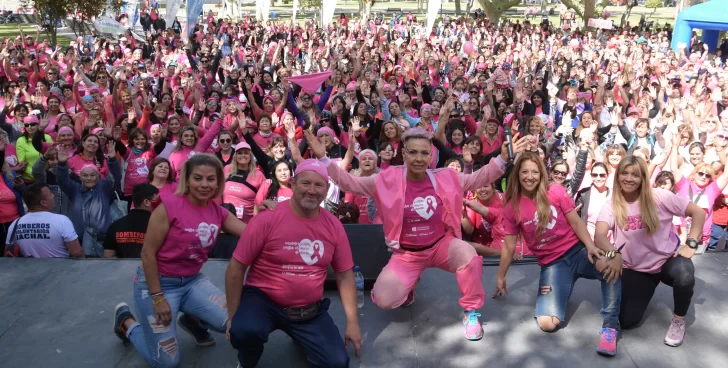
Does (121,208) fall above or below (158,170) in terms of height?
below

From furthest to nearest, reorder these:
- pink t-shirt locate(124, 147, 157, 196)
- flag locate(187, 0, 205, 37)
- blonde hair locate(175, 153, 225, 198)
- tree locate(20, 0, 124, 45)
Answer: tree locate(20, 0, 124, 45)
flag locate(187, 0, 205, 37)
pink t-shirt locate(124, 147, 157, 196)
blonde hair locate(175, 153, 225, 198)

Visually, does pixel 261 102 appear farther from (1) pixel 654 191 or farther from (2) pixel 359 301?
(1) pixel 654 191

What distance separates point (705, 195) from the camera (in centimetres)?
658

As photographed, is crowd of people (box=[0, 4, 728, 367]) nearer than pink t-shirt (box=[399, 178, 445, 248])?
Yes

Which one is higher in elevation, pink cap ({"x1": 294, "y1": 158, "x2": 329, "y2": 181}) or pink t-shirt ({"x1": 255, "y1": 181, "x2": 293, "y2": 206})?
pink cap ({"x1": 294, "y1": 158, "x2": 329, "y2": 181})

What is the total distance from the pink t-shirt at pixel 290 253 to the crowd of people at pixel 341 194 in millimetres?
10

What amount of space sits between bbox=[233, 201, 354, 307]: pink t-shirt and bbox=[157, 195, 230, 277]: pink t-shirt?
1.03 feet

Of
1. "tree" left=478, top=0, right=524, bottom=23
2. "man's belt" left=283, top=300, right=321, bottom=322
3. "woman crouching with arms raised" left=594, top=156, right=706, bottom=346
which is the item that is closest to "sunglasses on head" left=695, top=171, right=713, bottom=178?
"woman crouching with arms raised" left=594, top=156, right=706, bottom=346

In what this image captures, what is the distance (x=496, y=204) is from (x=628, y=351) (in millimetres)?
2237

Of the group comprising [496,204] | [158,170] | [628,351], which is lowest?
[628,351]

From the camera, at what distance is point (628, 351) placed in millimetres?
4426

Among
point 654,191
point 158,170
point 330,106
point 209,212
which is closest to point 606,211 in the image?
point 654,191

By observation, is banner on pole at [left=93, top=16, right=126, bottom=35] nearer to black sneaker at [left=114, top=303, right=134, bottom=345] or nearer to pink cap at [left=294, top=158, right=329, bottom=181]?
black sneaker at [left=114, top=303, right=134, bottom=345]

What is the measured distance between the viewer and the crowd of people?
4.02m
